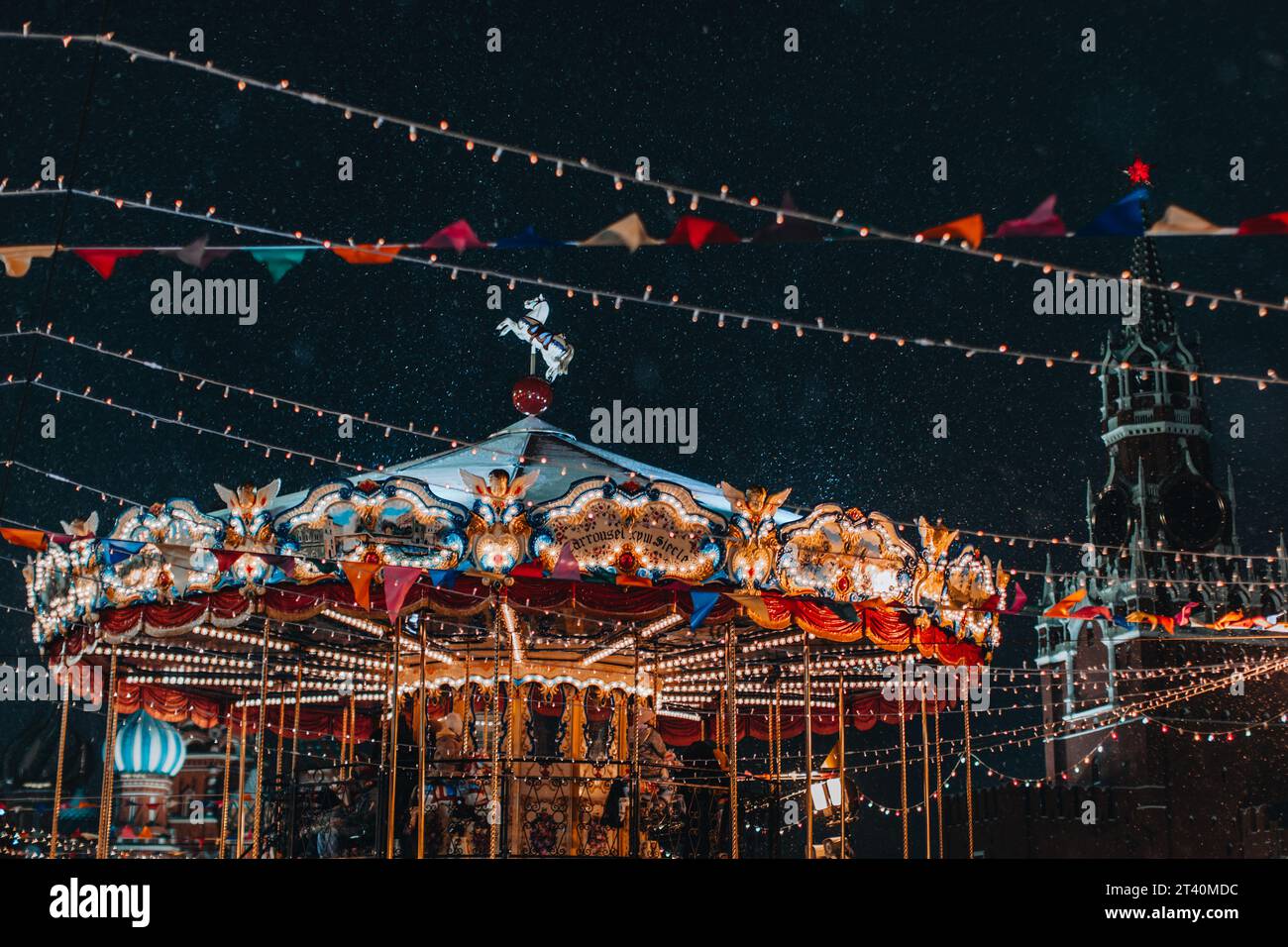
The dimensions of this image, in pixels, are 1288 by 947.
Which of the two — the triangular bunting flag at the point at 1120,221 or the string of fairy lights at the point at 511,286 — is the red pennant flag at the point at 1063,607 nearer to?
the string of fairy lights at the point at 511,286

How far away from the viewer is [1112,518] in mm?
52719

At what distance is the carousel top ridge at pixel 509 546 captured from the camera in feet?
36.6

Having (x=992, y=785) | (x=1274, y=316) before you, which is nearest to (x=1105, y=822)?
(x=992, y=785)

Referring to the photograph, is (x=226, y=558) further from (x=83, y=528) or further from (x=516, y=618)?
(x=516, y=618)

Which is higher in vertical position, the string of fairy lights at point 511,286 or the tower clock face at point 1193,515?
the tower clock face at point 1193,515

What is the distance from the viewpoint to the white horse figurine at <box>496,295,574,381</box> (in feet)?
45.8

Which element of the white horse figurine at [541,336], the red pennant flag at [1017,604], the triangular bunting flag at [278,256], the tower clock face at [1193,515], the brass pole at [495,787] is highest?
the tower clock face at [1193,515]

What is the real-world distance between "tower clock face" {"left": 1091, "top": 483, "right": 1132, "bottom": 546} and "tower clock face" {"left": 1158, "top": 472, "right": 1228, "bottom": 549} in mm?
1413

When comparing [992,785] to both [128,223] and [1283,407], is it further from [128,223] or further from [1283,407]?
[128,223]

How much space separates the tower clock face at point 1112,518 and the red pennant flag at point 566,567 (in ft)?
145

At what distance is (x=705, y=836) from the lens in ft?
41.6

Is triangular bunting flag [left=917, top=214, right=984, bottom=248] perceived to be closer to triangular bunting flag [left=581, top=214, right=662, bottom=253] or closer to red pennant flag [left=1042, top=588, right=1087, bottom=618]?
triangular bunting flag [left=581, top=214, right=662, bottom=253]

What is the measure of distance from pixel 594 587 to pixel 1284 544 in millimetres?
43693

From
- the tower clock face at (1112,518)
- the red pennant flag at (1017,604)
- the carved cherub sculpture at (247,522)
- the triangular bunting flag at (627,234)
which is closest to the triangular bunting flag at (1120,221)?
the triangular bunting flag at (627,234)
